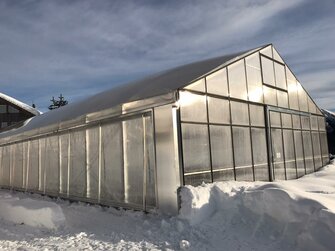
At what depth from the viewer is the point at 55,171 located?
1433 centimetres

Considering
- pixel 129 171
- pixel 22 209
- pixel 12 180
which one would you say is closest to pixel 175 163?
pixel 129 171

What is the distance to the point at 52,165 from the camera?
14625 mm

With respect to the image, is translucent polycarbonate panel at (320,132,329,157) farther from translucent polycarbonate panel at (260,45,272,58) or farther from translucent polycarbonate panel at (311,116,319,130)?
translucent polycarbonate panel at (260,45,272,58)

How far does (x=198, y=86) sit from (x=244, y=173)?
3061 millimetres

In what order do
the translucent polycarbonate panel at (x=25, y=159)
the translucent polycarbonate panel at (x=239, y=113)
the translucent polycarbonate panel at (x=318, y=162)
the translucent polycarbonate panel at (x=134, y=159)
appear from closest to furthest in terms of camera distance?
the translucent polycarbonate panel at (x=134, y=159) → the translucent polycarbonate panel at (x=239, y=113) → the translucent polycarbonate panel at (x=318, y=162) → the translucent polycarbonate panel at (x=25, y=159)

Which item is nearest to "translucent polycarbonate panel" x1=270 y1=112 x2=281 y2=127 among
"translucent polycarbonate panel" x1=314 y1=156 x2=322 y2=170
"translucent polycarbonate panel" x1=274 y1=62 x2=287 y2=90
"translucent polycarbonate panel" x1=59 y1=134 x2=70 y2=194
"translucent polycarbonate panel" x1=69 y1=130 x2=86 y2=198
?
"translucent polycarbonate panel" x1=274 y1=62 x2=287 y2=90

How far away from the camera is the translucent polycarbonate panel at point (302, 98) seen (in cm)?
1598

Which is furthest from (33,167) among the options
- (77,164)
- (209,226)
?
(209,226)

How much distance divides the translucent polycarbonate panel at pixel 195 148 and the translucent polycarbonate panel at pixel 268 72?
456 cm

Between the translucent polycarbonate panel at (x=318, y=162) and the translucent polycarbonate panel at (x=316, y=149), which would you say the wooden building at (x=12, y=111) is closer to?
the translucent polycarbonate panel at (x=316, y=149)

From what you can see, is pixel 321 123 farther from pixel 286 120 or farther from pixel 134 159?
pixel 134 159

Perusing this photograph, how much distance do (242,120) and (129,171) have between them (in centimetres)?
383

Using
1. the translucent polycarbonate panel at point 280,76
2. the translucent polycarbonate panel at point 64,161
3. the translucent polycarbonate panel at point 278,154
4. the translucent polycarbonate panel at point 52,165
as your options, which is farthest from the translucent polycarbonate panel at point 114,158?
the translucent polycarbonate panel at point 280,76

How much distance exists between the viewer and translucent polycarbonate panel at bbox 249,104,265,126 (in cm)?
1233
